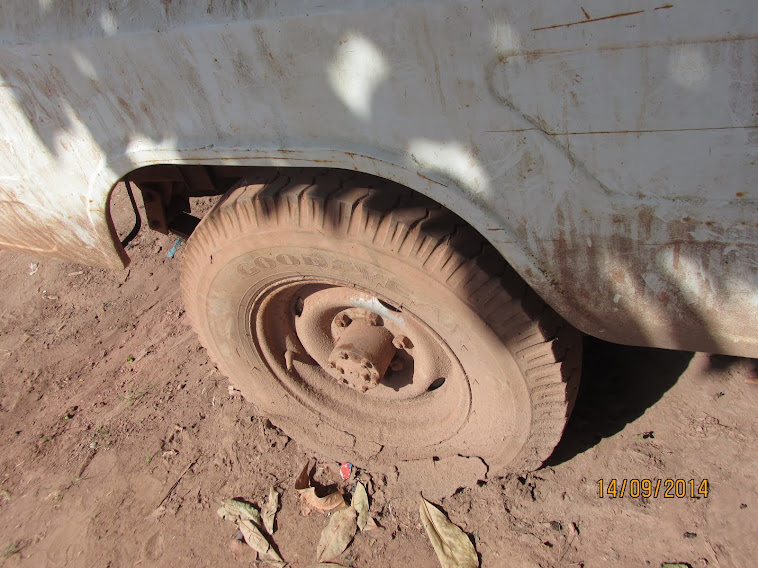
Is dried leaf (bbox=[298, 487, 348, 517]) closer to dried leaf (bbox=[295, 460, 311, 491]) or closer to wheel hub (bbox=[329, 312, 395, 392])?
dried leaf (bbox=[295, 460, 311, 491])

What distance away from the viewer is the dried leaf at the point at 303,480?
2713 mm

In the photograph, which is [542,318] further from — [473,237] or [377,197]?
[377,197]

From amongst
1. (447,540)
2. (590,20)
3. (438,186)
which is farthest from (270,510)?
(590,20)

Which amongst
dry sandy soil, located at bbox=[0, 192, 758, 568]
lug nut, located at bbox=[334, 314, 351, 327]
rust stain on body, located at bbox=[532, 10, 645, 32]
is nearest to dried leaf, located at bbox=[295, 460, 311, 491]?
dry sandy soil, located at bbox=[0, 192, 758, 568]

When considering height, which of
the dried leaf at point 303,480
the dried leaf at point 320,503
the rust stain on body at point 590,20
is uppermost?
the rust stain on body at point 590,20

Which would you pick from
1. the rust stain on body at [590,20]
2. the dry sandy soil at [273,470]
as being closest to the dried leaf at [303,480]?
the dry sandy soil at [273,470]

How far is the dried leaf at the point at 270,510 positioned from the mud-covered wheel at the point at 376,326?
0.89ft

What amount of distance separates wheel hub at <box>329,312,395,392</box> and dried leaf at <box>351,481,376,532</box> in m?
0.57

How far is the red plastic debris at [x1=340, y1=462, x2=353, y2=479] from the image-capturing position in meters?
→ 2.74

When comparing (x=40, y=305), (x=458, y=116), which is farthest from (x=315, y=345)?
(x=40, y=305)

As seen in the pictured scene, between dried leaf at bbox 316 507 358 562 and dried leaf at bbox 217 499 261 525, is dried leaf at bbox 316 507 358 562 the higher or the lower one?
the lower one

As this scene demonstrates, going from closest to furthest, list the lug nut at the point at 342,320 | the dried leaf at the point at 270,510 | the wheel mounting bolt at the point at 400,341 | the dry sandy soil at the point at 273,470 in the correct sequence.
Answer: the dry sandy soil at the point at 273,470 → the wheel mounting bolt at the point at 400,341 → the lug nut at the point at 342,320 → the dried leaf at the point at 270,510

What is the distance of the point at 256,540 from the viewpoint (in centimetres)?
256

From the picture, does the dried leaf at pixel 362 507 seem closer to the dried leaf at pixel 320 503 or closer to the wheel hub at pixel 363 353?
the dried leaf at pixel 320 503
